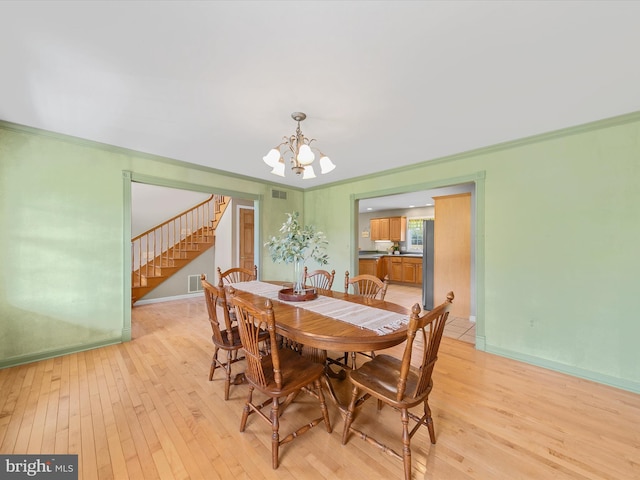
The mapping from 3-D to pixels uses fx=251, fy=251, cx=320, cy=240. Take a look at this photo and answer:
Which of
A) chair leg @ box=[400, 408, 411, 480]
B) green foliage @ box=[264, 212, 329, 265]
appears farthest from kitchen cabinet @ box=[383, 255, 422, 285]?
chair leg @ box=[400, 408, 411, 480]

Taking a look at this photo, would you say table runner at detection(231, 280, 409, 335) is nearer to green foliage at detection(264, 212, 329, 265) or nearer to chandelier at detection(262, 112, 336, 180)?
green foliage at detection(264, 212, 329, 265)

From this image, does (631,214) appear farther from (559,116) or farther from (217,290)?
(217,290)

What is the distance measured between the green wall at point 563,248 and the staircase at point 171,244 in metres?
5.36

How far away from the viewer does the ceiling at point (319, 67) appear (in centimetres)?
131

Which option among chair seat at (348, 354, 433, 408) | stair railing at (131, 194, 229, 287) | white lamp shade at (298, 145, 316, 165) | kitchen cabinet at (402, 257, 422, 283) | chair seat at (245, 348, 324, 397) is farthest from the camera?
kitchen cabinet at (402, 257, 422, 283)

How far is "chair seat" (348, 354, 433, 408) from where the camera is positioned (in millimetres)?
1427

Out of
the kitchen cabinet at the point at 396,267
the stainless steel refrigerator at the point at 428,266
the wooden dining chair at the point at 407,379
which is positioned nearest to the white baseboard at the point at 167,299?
the kitchen cabinet at the point at 396,267

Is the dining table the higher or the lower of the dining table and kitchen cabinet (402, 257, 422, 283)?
the higher

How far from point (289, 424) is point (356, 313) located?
934 millimetres

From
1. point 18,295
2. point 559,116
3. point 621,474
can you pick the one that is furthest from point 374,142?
point 18,295

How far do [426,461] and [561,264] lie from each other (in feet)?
7.94

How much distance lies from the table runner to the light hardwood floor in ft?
2.55

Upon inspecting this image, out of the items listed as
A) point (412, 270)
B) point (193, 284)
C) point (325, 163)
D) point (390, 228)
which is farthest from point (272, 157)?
point (390, 228)

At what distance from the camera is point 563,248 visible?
8.54ft
